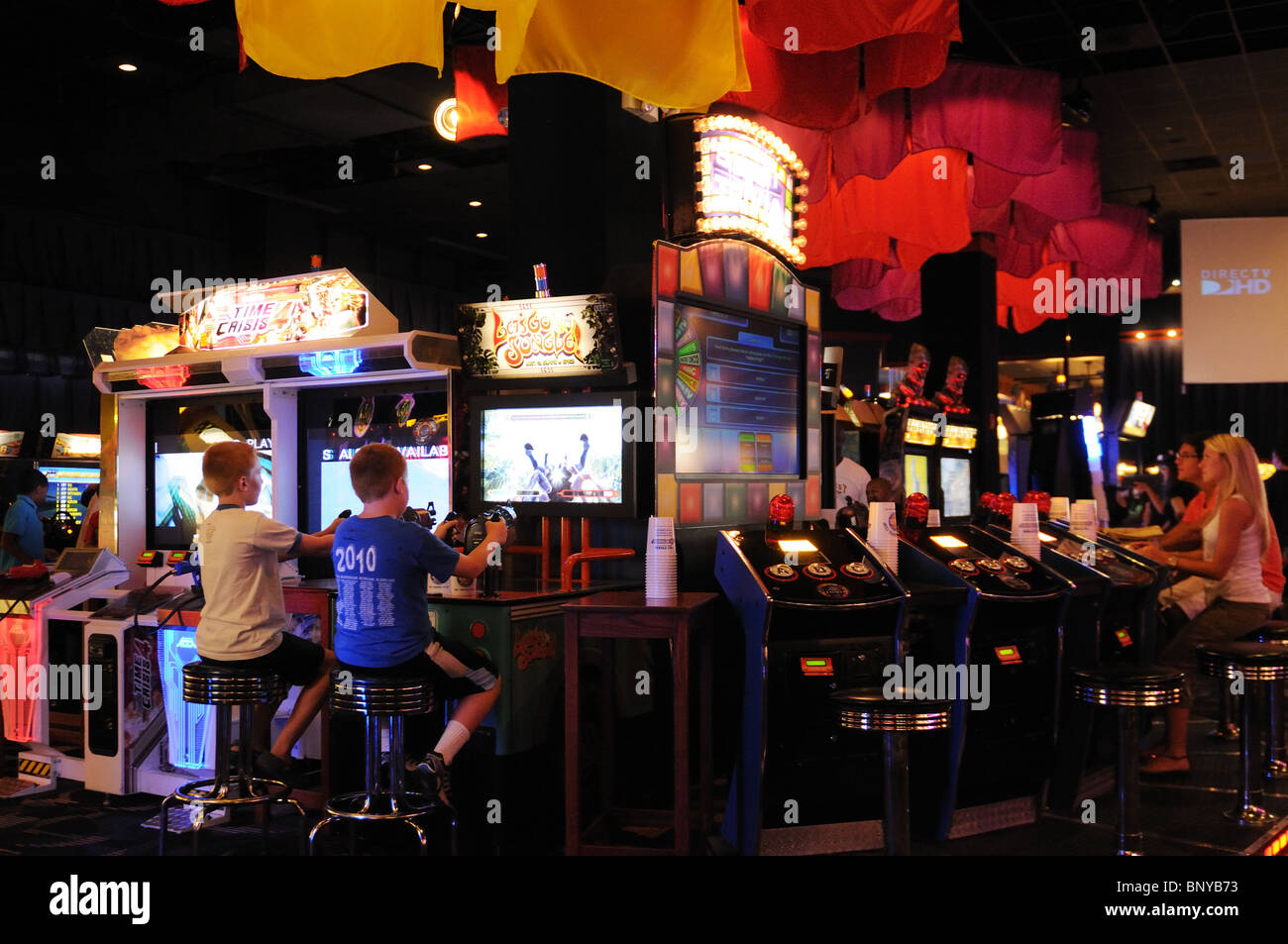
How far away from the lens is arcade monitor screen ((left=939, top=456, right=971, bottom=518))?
9.72 metres

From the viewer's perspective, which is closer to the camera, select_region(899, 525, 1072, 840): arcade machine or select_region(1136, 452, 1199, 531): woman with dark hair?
select_region(899, 525, 1072, 840): arcade machine

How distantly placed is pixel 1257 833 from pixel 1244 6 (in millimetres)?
5543

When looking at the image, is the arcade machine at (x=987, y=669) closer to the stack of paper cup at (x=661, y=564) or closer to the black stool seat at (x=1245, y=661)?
the black stool seat at (x=1245, y=661)

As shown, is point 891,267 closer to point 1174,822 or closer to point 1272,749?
point 1272,749

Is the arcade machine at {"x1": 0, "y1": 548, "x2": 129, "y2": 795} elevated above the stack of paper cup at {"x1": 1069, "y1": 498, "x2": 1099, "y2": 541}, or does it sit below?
below

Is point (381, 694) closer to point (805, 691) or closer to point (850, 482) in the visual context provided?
point (805, 691)

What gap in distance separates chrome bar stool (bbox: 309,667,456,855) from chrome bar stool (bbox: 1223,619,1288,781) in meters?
3.74

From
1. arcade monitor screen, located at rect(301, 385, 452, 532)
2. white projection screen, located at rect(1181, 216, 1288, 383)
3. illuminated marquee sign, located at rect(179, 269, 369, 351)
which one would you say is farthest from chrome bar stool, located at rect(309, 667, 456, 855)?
white projection screen, located at rect(1181, 216, 1288, 383)

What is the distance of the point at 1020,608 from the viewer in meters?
4.36

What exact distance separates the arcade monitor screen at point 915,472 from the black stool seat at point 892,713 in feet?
18.7

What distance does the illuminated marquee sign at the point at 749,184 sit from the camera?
4688 mm

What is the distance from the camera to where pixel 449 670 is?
12.6 feet

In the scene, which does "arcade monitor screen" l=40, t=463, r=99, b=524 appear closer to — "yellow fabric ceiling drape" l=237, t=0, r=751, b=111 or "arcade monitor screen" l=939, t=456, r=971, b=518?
"arcade monitor screen" l=939, t=456, r=971, b=518
